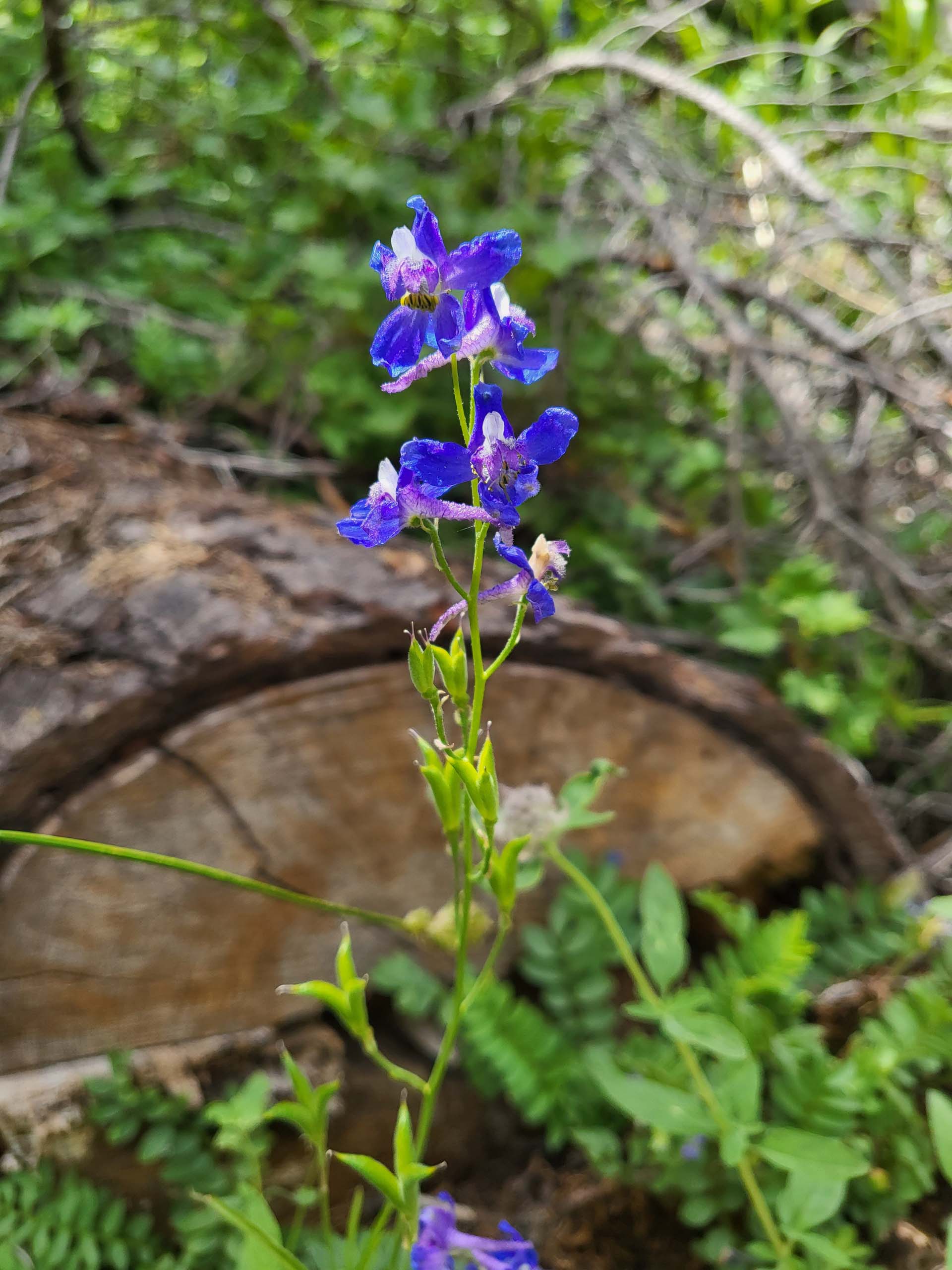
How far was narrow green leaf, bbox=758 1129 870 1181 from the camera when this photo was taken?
0.96 metres

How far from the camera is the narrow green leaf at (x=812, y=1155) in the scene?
3.15 feet

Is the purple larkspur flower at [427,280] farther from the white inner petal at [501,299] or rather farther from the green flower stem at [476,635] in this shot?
the green flower stem at [476,635]

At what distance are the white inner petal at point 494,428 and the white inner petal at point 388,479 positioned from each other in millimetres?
101

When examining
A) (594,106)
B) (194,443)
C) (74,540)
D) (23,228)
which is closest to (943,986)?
(74,540)

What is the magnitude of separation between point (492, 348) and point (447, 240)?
1.44 meters

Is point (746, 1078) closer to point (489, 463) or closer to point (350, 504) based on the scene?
point (489, 463)

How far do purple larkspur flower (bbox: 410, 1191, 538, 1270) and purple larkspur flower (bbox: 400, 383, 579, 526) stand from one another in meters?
0.84

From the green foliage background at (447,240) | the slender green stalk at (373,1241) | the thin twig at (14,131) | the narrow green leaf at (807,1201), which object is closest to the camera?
the slender green stalk at (373,1241)

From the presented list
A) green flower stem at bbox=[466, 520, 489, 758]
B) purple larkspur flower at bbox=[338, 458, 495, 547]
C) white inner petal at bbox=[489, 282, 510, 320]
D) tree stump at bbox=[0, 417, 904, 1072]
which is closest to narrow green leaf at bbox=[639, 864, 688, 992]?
tree stump at bbox=[0, 417, 904, 1072]

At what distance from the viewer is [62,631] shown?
4.12 feet

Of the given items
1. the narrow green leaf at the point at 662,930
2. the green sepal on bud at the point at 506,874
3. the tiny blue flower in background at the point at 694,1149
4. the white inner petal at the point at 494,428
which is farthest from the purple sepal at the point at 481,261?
the tiny blue flower in background at the point at 694,1149

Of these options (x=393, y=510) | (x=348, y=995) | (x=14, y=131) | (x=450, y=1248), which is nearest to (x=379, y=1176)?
(x=348, y=995)

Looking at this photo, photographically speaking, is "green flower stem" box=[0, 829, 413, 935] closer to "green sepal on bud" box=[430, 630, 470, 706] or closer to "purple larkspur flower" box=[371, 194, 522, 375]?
"green sepal on bud" box=[430, 630, 470, 706]

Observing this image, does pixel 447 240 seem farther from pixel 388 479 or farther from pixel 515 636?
pixel 515 636
